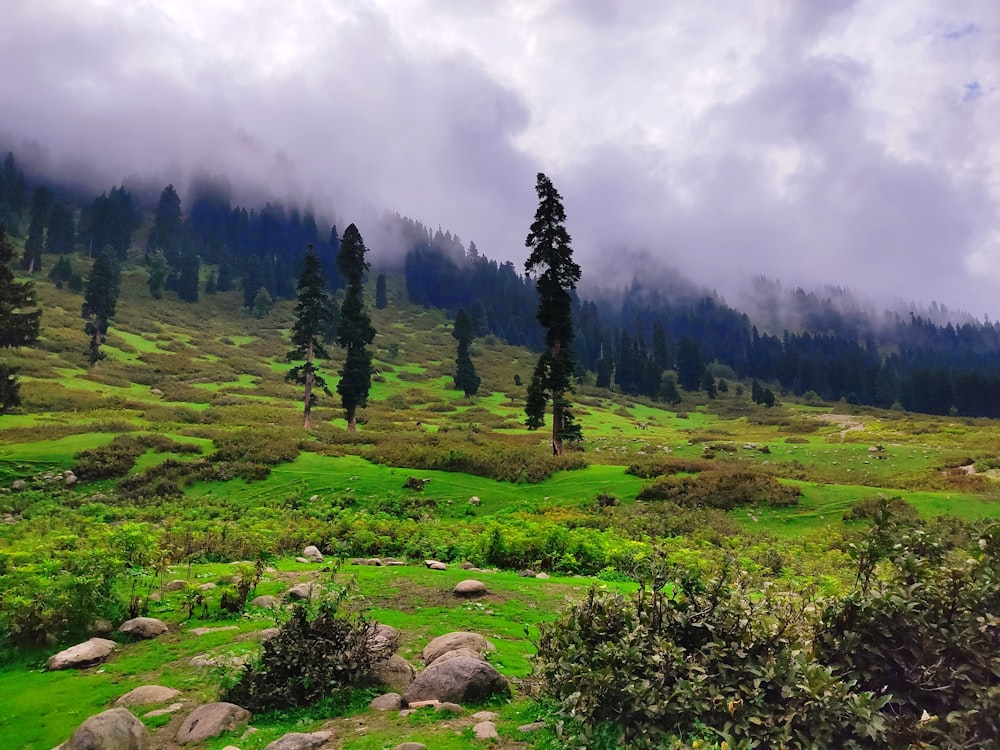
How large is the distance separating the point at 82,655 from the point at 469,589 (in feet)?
21.3

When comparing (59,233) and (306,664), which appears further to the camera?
(59,233)

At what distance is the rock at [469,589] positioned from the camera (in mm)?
11609

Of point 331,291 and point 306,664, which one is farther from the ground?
point 331,291

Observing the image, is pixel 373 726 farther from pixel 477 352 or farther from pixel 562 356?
pixel 477 352

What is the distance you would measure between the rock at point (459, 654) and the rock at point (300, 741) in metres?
1.82

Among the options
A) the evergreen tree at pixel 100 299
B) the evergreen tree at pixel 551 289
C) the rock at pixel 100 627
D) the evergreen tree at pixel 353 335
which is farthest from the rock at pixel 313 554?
the evergreen tree at pixel 100 299

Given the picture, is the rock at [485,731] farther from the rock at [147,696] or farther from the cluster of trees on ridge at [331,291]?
the cluster of trees on ridge at [331,291]

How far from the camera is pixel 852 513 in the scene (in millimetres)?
19906

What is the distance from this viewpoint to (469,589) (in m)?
11.6

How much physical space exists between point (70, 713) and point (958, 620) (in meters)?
9.50

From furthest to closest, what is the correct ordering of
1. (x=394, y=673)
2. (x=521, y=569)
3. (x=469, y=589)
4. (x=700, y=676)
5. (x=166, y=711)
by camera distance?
1. (x=521, y=569)
2. (x=469, y=589)
3. (x=394, y=673)
4. (x=166, y=711)
5. (x=700, y=676)

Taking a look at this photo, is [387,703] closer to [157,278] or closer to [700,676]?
[700,676]

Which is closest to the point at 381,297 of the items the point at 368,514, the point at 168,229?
the point at 168,229

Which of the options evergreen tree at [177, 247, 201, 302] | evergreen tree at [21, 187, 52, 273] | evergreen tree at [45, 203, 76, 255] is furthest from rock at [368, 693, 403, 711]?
evergreen tree at [45, 203, 76, 255]
